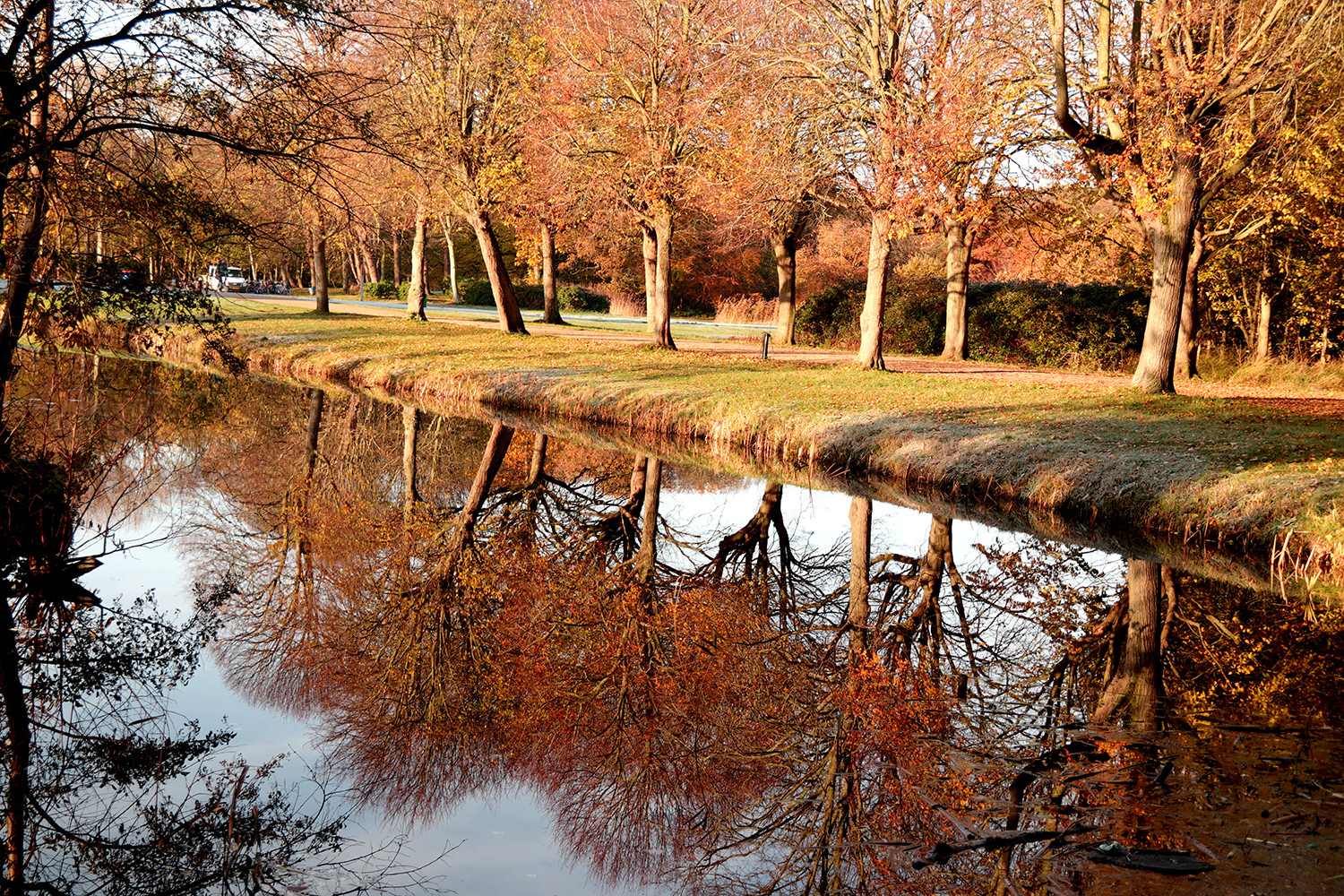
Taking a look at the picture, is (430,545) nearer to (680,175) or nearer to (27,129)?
(27,129)

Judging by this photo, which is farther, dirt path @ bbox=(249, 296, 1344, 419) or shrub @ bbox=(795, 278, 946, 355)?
shrub @ bbox=(795, 278, 946, 355)

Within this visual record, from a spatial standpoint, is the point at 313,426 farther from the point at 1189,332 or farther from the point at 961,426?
the point at 1189,332

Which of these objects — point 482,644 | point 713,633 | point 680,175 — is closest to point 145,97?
point 482,644

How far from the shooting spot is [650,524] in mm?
12852

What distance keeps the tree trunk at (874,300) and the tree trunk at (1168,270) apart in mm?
5051

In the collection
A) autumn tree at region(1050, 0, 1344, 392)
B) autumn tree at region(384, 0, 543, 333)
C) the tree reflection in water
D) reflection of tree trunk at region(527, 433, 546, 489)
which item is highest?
autumn tree at region(384, 0, 543, 333)

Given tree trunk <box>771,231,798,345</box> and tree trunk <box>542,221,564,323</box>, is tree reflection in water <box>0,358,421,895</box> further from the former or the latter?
tree trunk <box>542,221,564,323</box>

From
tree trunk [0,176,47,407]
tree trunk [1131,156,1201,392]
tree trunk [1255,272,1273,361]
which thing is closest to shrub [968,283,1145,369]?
tree trunk [1255,272,1273,361]

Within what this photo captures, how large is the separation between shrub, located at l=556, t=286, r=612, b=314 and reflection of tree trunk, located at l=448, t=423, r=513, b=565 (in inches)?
1328

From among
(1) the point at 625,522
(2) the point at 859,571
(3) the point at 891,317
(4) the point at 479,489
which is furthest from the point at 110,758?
(3) the point at 891,317

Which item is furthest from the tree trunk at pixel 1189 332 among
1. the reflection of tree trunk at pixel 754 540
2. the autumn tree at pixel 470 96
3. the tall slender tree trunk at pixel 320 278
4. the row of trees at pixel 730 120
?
the tall slender tree trunk at pixel 320 278

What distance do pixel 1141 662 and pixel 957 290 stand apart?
19.6 meters

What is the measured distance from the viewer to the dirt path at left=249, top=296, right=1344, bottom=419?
18.4 m

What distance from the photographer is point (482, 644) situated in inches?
324
